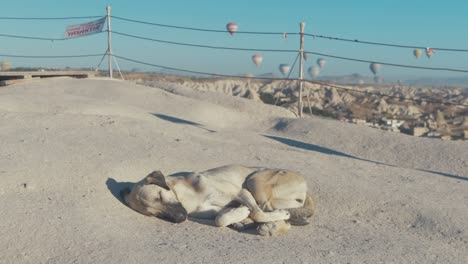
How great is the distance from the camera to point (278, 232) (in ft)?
17.1

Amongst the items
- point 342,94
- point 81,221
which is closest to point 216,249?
point 81,221

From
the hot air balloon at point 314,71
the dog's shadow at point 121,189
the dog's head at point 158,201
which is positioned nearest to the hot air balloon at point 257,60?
the hot air balloon at point 314,71

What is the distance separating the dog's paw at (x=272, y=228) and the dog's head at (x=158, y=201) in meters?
0.68

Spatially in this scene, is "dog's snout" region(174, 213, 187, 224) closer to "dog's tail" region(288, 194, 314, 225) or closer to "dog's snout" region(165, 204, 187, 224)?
"dog's snout" region(165, 204, 187, 224)

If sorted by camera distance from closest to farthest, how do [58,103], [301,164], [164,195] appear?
1. [164,195]
2. [301,164]
3. [58,103]

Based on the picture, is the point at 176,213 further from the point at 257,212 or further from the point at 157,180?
the point at 257,212

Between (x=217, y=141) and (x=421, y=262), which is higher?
(x=217, y=141)

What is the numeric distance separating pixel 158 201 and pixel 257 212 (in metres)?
0.89

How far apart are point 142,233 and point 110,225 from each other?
0.28m

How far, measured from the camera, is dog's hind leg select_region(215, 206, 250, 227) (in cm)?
519

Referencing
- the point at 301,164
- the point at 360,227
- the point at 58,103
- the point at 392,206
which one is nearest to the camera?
the point at 360,227

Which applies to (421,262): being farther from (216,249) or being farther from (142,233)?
(142,233)

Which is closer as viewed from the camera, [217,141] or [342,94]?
[217,141]

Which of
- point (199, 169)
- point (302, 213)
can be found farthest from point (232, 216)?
point (199, 169)
